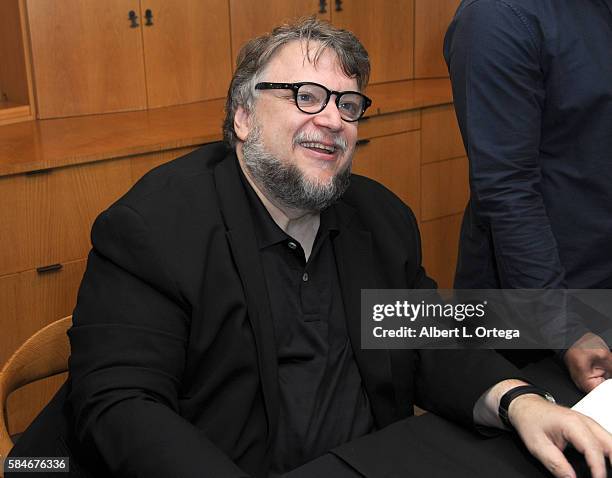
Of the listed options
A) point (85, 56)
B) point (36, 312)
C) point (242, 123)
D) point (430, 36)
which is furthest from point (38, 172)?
point (430, 36)

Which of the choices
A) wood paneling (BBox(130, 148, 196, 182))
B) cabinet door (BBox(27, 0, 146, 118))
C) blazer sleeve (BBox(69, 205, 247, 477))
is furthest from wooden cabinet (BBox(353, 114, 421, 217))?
blazer sleeve (BBox(69, 205, 247, 477))

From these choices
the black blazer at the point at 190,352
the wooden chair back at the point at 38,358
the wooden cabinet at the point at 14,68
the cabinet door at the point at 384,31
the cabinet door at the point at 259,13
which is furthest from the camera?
the cabinet door at the point at 384,31

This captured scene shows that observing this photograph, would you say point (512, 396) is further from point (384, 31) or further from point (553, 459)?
point (384, 31)

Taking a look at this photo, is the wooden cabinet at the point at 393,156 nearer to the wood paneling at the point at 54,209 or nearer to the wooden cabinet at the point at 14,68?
the wood paneling at the point at 54,209

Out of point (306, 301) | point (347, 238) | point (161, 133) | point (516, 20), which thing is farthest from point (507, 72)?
point (161, 133)

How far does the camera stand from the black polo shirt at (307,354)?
1.68 m

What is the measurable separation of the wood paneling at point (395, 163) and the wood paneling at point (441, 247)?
127 millimetres

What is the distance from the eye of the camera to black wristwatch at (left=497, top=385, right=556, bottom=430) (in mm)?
1504

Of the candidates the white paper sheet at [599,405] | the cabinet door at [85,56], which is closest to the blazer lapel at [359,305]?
the white paper sheet at [599,405]

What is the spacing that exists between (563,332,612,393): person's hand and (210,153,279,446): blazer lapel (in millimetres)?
521

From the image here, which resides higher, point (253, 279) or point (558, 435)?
point (253, 279)

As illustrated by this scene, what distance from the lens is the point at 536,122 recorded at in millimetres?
1818

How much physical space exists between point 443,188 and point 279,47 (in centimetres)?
235

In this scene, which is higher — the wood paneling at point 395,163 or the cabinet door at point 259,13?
the cabinet door at point 259,13
